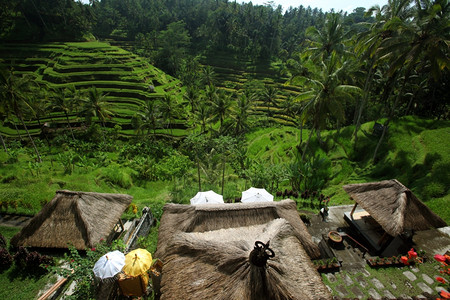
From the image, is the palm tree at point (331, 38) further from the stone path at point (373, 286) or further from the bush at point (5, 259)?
the bush at point (5, 259)

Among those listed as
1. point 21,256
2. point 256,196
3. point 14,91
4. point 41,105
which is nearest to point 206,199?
point 256,196

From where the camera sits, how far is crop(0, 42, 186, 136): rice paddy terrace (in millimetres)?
41062

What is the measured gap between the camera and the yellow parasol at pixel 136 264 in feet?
27.6

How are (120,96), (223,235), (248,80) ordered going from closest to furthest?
(223,235) < (120,96) < (248,80)

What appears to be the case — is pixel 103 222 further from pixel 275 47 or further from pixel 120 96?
pixel 275 47

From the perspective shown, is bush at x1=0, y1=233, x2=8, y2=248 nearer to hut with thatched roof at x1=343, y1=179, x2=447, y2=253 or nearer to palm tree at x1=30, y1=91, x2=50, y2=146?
hut with thatched roof at x1=343, y1=179, x2=447, y2=253

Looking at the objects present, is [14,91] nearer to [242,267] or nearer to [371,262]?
[242,267]

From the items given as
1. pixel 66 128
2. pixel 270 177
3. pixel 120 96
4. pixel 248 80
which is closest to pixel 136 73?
pixel 120 96

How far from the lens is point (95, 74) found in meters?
47.5

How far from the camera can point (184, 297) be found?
20.8 feet

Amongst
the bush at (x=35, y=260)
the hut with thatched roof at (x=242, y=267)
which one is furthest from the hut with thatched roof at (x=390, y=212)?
the bush at (x=35, y=260)

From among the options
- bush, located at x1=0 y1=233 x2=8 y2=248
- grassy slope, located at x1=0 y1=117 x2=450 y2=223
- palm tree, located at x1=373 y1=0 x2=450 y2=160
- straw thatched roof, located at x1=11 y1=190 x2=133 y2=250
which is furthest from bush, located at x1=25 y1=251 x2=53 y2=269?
palm tree, located at x1=373 y1=0 x2=450 y2=160

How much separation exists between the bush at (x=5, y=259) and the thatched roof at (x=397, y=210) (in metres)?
17.2

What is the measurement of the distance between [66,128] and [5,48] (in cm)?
3313
